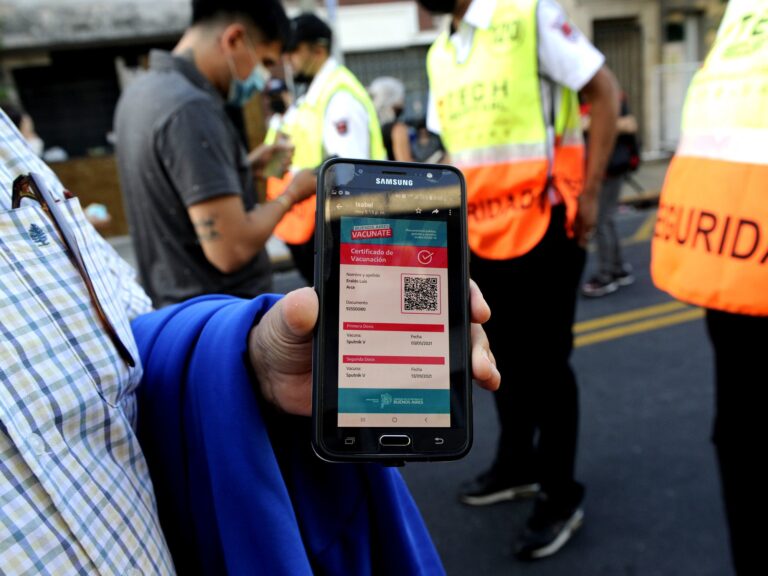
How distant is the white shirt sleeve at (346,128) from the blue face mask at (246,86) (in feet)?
1.56

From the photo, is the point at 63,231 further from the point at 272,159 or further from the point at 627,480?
the point at 627,480

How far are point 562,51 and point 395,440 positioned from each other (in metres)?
1.65

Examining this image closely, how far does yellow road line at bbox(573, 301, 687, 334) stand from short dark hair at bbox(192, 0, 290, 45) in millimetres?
3186

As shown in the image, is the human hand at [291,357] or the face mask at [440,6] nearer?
the human hand at [291,357]

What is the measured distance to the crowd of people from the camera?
715mm

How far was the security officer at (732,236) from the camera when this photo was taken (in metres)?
1.16

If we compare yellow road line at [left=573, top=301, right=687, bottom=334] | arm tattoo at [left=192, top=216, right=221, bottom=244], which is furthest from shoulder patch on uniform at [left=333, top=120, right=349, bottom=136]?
yellow road line at [left=573, top=301, right=687, bottom=334]

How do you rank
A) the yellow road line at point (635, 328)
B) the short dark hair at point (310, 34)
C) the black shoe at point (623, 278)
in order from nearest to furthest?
the short dark hair at point (310, 34) < the yellow road line at point (635, 328) < the black shoe at point (623, 278)

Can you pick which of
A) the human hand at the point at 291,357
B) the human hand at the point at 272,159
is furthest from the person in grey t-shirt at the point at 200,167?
the human hand at the point at 291,357

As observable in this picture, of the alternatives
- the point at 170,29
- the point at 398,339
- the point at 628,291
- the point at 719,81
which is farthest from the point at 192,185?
the point at 170,29

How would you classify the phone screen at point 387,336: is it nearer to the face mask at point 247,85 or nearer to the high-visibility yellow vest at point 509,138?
the high-visibility yellow vest at point 509,138

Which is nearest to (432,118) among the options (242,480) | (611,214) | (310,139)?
(310,139)

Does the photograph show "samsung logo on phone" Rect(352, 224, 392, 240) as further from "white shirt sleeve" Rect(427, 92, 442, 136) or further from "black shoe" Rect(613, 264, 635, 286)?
"black shoe" Rect(613, 264, 635, 286)

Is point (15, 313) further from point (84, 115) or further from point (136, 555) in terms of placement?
point (84, 115)
